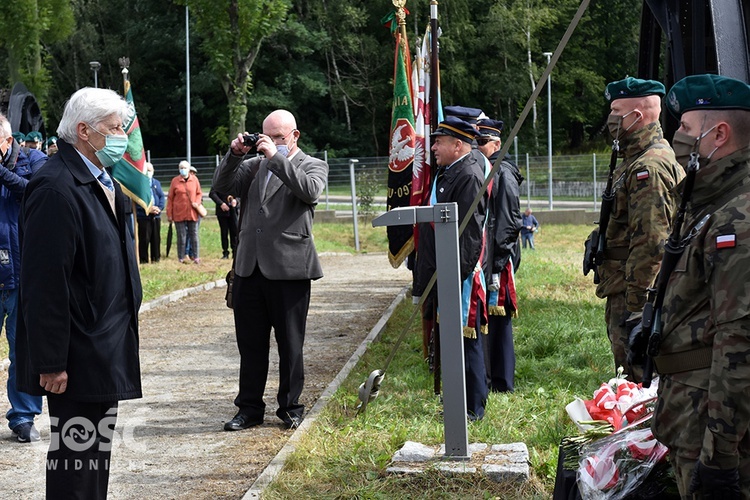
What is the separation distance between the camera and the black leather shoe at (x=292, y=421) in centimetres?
707

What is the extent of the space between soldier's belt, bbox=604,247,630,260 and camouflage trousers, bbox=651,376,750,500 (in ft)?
7.14

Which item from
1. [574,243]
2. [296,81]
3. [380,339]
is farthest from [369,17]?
[380,339]

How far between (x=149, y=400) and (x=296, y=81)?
168ft

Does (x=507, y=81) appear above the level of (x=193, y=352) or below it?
above

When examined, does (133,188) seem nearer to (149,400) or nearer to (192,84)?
(149,400)

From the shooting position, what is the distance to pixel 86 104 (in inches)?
176

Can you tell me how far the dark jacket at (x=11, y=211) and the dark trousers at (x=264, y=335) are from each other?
1.57 m

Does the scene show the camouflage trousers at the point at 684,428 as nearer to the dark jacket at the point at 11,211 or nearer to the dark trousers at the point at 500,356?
the dark trousers at the point at 500,356

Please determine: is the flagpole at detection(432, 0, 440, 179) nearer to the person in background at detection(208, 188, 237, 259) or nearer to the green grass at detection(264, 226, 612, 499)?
the green grass at detection(264, 226, 612, 499)

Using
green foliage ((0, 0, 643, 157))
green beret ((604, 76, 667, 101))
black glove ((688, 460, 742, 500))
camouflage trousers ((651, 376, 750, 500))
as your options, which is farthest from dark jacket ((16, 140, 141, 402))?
green foliage ((0, 0, 643, 157))

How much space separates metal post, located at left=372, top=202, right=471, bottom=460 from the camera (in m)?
5.32

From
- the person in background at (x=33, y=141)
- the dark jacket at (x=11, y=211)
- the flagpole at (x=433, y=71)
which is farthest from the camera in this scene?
the person in background at (x=33, y=141)

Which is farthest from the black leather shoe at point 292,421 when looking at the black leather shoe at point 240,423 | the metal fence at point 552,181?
the metal fence at point 552,181

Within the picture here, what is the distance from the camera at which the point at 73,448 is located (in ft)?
13.9
